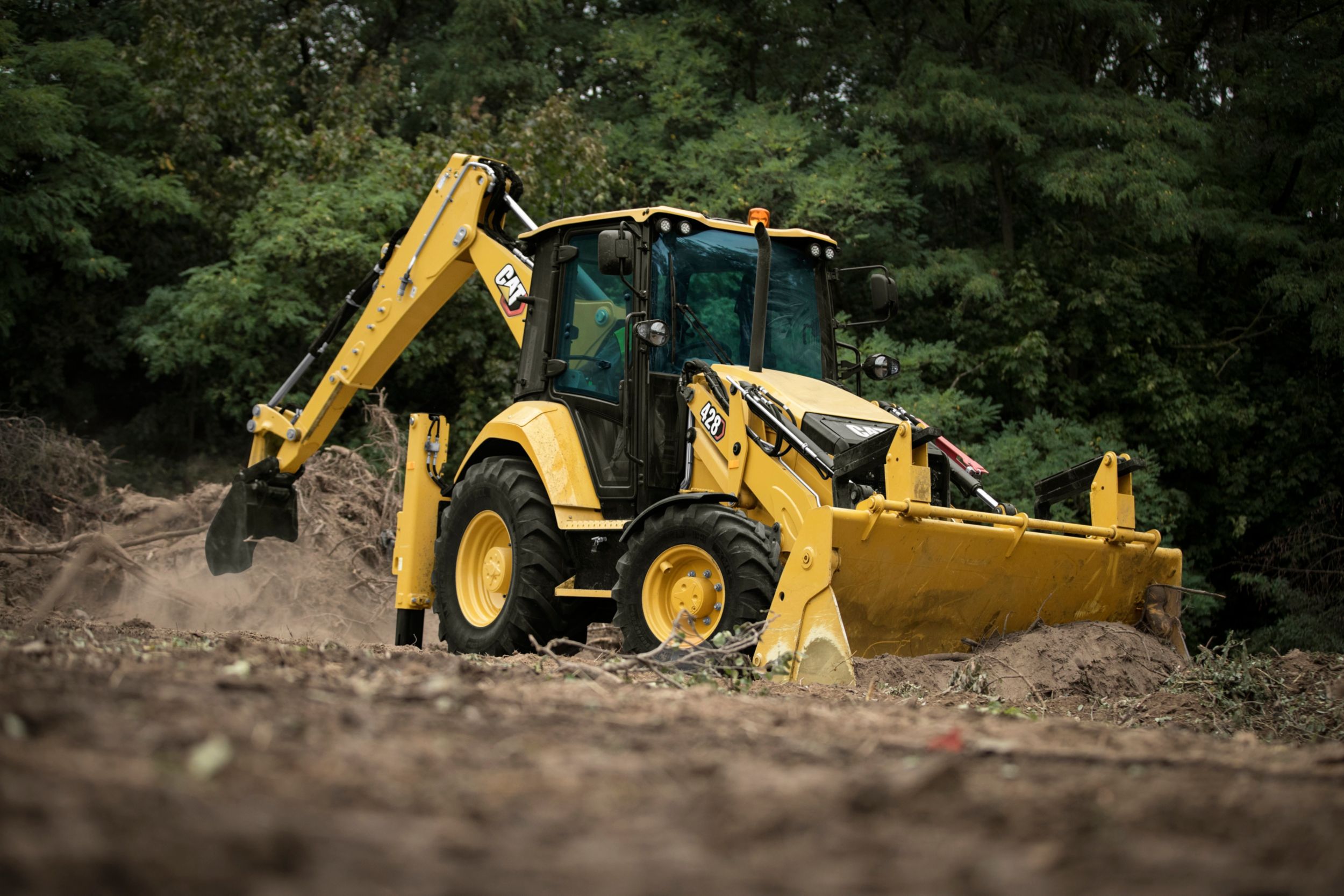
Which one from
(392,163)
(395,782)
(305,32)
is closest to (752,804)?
(395,782)

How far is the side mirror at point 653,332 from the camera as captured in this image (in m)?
7.28

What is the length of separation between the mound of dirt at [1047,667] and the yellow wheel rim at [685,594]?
2.81 feet

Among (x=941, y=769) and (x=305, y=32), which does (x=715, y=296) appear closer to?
(x=941, y=769)

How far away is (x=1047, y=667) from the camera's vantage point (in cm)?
685

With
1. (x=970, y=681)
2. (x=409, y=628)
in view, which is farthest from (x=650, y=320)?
(x=409, y=628)

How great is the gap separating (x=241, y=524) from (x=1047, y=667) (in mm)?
6540

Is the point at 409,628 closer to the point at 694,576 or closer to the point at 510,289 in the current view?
the point at 510,289

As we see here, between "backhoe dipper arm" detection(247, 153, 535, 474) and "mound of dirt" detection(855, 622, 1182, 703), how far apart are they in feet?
11.9

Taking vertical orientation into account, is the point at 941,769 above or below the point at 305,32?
below

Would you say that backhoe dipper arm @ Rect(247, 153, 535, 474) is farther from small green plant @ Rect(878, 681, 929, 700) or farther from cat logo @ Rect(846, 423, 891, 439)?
small green plant @ Rect(878, 681, 929, 700)

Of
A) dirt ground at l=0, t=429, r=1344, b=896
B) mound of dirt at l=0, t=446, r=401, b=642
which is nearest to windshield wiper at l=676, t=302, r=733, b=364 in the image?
dirt ground at l=0, t=429, r=1344, b=896

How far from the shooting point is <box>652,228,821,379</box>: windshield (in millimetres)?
7602

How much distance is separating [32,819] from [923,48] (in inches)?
671

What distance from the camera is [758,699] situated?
457 cm
